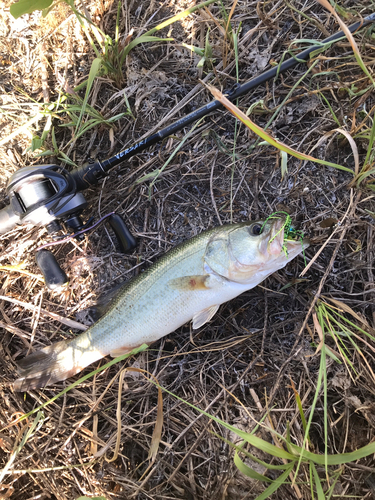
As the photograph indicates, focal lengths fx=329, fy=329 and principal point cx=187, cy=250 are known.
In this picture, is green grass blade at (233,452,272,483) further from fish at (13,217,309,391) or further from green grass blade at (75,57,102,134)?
green grass blade at (75,57,102,134)

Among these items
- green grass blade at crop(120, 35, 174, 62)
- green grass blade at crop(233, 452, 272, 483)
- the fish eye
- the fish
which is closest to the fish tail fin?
the fish

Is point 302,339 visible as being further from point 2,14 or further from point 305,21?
point 2,14

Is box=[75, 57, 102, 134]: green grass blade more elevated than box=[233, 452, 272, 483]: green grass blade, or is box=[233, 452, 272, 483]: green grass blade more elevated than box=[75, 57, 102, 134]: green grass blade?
box=[75, 57, 102, 134]: green grass blade

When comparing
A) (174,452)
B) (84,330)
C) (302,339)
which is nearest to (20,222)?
(84,330)

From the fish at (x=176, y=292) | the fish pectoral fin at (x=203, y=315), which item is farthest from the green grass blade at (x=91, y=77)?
the fish pectoral fin at (x=203, y=315)

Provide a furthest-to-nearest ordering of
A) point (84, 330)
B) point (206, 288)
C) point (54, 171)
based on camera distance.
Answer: point (84, 330) → point (54, 171) → point (206, 288)

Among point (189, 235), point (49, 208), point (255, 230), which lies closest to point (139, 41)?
point (49, 208)
